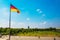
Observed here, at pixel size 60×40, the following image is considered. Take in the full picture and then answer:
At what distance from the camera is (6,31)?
34.9 m

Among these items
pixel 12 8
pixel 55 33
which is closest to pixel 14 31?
pixel 55 33

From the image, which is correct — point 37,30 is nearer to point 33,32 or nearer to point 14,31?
point 33,32

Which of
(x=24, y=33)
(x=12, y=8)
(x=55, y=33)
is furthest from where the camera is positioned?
(x=24, y=33)

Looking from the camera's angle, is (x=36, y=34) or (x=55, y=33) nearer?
(x=55, y=33)

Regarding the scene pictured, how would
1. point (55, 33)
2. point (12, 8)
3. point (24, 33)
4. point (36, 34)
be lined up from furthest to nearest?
point (24, 33) < point (36, 34) < point (55, 33) < point (12, 8)

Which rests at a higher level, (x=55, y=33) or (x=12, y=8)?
(x=12, y=8)

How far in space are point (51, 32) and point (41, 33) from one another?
7.66ft

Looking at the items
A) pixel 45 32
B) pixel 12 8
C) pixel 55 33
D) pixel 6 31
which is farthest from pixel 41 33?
pixel 12 8

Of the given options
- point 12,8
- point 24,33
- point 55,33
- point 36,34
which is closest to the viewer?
point 12,8

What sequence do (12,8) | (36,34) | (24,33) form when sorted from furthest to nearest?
(24,33) < (36,34) < (12,8)

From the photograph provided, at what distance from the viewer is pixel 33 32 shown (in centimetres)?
3259

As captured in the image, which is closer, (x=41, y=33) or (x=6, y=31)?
(x=41, y=33)

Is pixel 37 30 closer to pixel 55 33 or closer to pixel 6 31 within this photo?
pixel 55 33

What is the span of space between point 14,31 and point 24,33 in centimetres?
234
